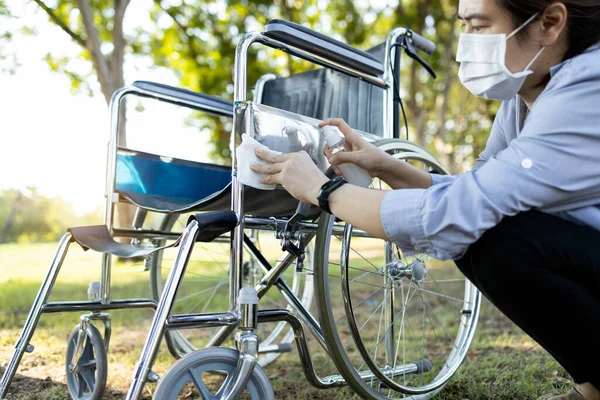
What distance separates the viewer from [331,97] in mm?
2141

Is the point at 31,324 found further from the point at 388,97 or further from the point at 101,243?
the point at 388,97

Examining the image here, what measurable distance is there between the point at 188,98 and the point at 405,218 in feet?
3.54

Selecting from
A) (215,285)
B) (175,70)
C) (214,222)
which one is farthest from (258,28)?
(214,222)

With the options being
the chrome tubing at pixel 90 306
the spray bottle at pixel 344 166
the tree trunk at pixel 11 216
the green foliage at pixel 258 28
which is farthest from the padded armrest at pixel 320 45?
the tree trunk at pixel 11 216

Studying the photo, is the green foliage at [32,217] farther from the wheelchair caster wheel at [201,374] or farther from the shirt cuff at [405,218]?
the shirt cuff at [405,218]

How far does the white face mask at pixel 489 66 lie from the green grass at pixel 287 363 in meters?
0.93

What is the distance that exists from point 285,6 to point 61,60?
2.80m

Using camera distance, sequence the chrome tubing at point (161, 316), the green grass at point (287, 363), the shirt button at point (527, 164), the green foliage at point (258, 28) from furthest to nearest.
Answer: the green foliage at point (258, 28)
the green grass at point (287, 363)
the chrome tubing at point (161, 316)
the shirt button at point (527, 164)

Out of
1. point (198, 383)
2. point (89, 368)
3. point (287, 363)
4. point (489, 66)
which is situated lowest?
point (287, 363)

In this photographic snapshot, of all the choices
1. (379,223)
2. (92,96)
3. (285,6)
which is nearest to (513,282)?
(379,223)

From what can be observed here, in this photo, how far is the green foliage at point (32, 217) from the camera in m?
8.91

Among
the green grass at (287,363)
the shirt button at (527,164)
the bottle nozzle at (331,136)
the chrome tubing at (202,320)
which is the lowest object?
the green grass at (287,363)

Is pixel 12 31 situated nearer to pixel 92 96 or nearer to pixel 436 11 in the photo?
pixel 92 96

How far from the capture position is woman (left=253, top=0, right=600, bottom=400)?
895 mm
